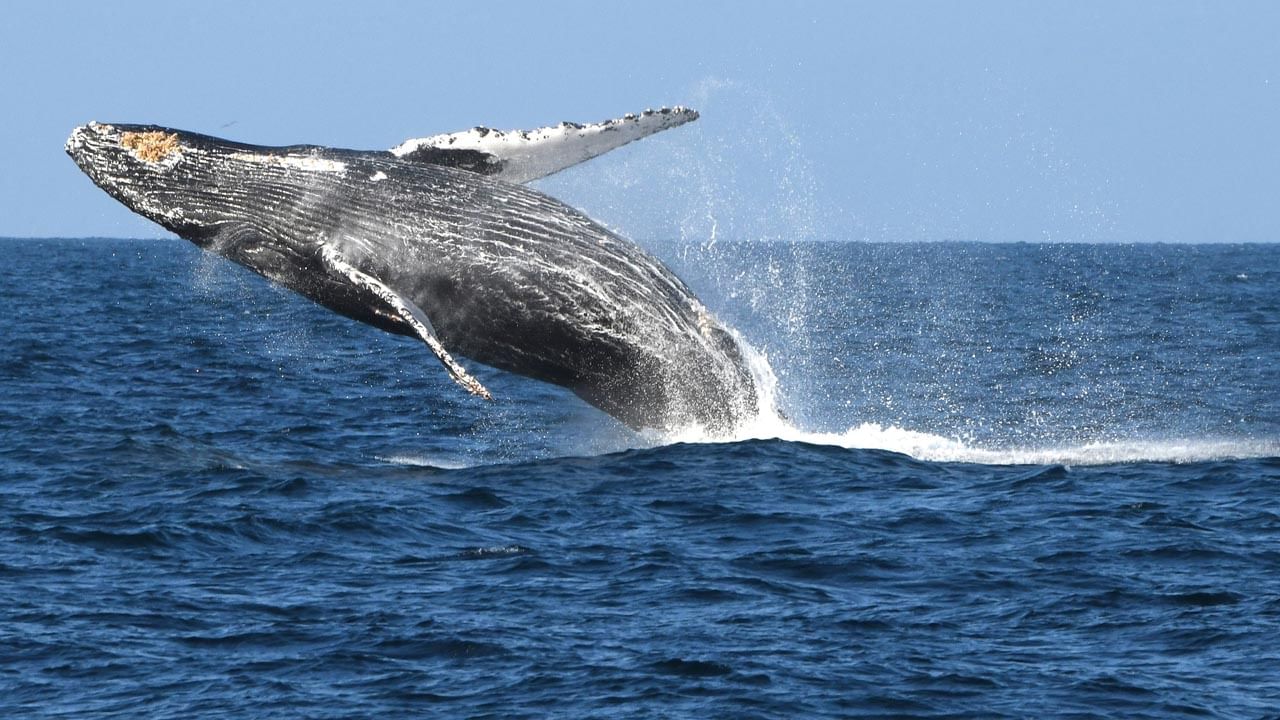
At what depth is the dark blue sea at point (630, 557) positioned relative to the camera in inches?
497

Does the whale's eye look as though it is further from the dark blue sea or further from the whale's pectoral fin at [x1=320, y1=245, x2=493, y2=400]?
the whale's pectoral fin at [x1=320, y1=245, x2=493, y2=400]

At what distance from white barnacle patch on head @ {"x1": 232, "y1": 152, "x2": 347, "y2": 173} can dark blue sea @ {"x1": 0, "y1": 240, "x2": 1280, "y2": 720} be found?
1389mm

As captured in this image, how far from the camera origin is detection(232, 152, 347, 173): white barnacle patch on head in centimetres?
1806

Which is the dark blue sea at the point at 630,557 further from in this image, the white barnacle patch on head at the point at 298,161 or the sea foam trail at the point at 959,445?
the white barnacle patch on head at the point at 298,161

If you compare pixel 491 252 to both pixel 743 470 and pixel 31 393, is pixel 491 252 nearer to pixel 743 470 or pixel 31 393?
pixel 743 470

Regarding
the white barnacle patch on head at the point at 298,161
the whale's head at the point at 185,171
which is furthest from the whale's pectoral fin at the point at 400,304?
the whale's head at the point at 185,171

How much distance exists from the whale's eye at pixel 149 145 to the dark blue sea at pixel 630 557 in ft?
4.77

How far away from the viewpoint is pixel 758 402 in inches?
787

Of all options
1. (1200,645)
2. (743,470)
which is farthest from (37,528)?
(1200,645)

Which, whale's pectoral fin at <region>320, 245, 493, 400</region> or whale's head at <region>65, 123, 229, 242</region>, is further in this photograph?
whale's head at <region>65, 123, 229, 242</region>

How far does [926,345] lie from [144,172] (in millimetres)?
29327

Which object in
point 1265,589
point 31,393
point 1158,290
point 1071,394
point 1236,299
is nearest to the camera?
point 1265,589

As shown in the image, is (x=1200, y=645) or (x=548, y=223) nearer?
(x=1200, y=645)

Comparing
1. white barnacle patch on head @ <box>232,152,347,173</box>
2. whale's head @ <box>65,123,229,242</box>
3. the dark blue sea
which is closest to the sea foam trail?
the dark blue sea
